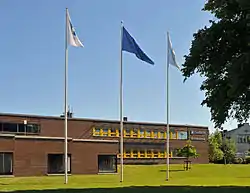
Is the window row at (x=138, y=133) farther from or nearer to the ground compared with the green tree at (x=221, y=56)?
nearer to the ground

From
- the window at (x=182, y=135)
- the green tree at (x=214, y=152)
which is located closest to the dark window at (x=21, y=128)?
the window at (x=182, y=135)

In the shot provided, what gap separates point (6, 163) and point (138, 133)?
31.4 meters

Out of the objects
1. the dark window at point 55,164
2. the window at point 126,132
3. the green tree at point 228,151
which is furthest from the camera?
the green tree at point 228,151

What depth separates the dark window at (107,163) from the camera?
2199 inches

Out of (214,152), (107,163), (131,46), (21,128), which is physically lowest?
(107,163)

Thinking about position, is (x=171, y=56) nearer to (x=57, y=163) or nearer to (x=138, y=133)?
(x=57, y=163)

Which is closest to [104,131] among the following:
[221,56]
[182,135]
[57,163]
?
[182,135]

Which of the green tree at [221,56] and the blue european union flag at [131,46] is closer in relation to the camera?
the green tree at [221,56]

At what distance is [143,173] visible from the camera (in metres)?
56.9

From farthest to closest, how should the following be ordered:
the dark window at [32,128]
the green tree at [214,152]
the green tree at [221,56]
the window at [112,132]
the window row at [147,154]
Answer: the green tree at [214,152] < the window row at [147,154] < the window at [112,132] < the dark window at [32,128] < the green tree at [221,56]

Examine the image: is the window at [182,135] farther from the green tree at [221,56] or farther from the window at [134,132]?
the green tree at [221,56]

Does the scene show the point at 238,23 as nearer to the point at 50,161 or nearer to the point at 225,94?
the point at 225,94

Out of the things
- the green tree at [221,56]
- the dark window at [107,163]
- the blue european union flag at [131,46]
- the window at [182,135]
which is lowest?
the dark window at [107,163]

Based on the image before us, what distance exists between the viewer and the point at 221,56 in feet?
77.7
